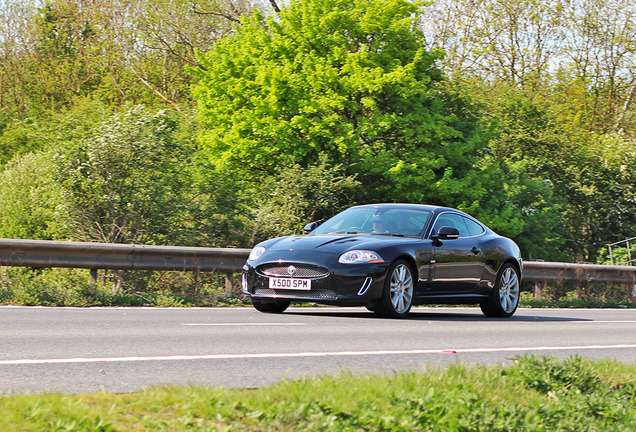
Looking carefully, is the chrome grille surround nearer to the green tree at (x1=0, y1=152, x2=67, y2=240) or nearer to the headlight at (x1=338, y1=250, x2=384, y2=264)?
the headlight at (x1=338, y1=250, x2=384, y2=264)

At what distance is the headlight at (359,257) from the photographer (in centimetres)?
1128

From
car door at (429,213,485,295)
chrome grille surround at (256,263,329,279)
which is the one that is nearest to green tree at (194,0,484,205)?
car door at (429,213,485,295)

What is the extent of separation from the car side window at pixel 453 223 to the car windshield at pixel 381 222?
18cm

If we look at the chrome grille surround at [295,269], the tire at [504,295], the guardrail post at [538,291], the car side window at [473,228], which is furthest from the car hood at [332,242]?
the guardrail post at [538,291]

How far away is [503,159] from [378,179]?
7660mm

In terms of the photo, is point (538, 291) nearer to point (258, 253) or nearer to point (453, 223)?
point (453, 223)

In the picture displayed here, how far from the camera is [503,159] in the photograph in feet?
112

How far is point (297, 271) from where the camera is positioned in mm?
11344

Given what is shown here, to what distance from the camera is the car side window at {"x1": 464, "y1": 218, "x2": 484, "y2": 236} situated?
13.6 metres

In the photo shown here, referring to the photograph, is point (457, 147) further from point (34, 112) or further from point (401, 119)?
point (34, 112)

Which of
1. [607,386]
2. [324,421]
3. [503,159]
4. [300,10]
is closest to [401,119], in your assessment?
[300,10]

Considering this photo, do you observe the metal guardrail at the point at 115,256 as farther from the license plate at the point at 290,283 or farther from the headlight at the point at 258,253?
the license plate at the point at 290,283

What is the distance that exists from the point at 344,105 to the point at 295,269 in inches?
671

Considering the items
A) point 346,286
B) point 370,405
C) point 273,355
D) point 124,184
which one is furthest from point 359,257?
point 124,184
